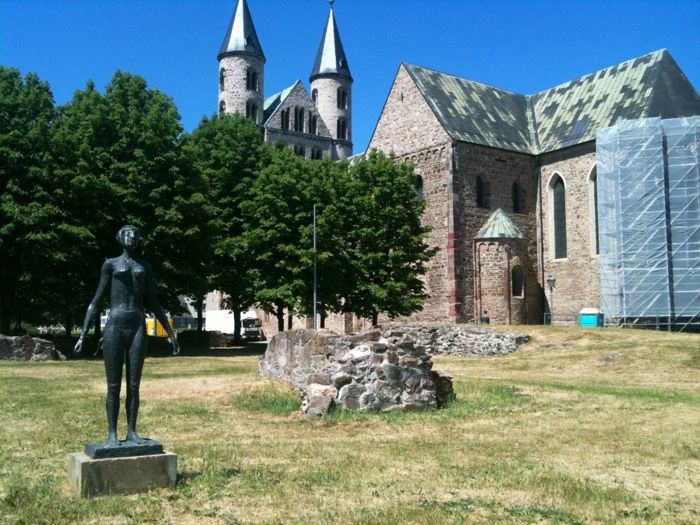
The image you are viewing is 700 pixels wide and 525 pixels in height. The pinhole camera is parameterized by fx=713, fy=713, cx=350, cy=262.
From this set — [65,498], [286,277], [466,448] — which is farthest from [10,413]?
[286,277]

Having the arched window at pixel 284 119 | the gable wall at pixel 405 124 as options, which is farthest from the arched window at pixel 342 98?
the gable wall at pixel 405 124

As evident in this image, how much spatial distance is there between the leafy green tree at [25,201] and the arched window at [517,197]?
2446 cm

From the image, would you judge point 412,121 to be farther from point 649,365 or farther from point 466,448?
point 466,448

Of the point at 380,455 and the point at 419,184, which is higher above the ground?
the point at 419,184

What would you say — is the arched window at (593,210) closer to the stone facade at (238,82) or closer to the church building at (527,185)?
the church building at (527,185)

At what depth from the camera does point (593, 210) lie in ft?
126

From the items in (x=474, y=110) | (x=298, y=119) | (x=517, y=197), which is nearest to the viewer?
(x=517, y=197)

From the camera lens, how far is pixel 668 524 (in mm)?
6359

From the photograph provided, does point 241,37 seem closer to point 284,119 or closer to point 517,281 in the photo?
point 284,119

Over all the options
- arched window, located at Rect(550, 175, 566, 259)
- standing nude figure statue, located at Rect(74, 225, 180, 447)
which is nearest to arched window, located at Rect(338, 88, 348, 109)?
arched window, located at Rect(550, 175, 566, 259)

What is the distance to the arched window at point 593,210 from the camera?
38.1 metres

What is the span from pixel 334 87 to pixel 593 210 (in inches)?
2355

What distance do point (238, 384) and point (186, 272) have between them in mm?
14784

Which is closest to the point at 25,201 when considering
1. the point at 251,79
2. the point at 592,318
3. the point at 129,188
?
the point at 129,188
